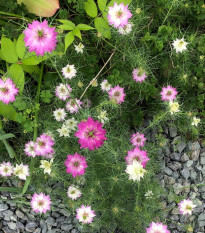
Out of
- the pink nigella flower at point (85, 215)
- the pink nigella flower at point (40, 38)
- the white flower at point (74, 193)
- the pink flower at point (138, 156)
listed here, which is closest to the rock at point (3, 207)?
the white flower at point (74, 193)

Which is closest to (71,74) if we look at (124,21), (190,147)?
(124,21)

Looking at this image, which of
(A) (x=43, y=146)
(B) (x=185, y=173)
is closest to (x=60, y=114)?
(A) (x=43, y=146)

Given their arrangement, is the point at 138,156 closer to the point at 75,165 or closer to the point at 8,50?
the point at 75,165

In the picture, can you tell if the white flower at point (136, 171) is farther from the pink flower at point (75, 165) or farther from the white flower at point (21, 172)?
the white flower at point (21, 172)

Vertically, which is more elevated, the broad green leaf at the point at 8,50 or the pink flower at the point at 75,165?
the broad green leaf at the point at 8,50

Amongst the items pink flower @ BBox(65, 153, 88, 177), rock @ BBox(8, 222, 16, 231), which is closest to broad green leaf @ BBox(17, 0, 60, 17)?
pink flower @ BBox(65, 153, 88, 177)

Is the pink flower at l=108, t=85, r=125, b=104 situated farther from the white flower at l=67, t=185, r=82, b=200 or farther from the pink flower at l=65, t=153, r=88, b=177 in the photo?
the white flower at l=67, t=185, r=82, b=200
